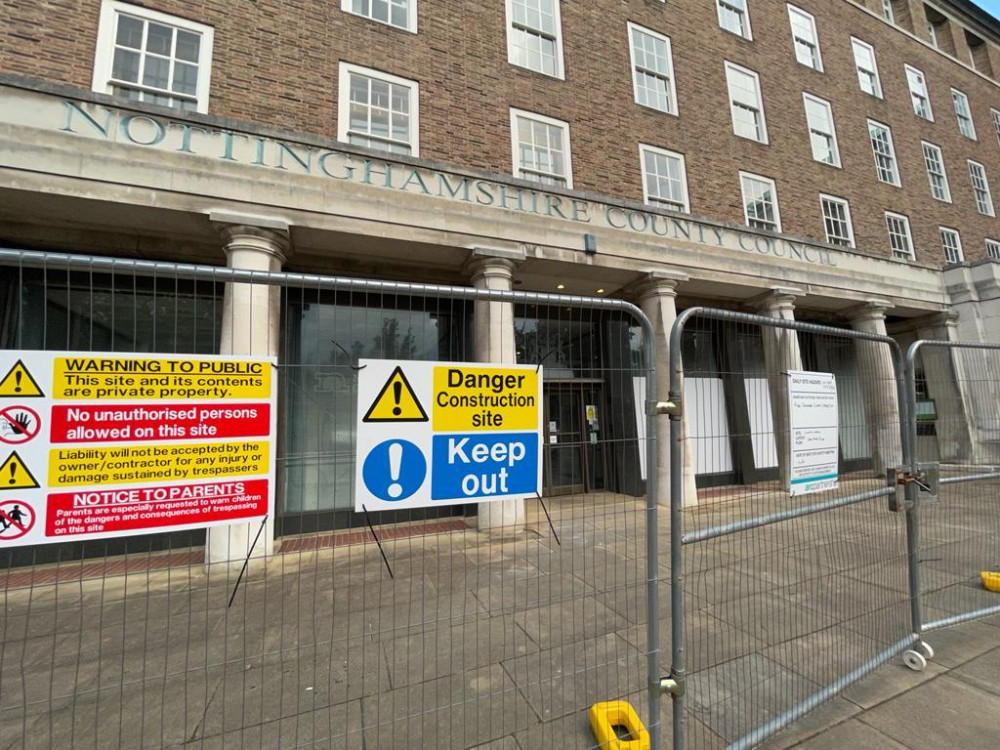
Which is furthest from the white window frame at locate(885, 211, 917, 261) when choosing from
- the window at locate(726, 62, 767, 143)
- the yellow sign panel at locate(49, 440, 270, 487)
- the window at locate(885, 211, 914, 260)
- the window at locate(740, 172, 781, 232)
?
the yellow sign panel at locate(49, 440, 270, 487)

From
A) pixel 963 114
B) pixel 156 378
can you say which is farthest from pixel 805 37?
pixel 156 378

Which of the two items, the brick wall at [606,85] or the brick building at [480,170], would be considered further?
the brick wall at [606,85]

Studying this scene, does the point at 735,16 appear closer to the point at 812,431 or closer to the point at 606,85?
the point at 606,85

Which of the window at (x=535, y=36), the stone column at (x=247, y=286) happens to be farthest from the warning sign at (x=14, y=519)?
the window at (x=535, y=36)

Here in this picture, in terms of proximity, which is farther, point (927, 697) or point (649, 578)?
point (927, 697)

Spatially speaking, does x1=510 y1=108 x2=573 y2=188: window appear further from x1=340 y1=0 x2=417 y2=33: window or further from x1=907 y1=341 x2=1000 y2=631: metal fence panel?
x1=907 y1=341 x2=1000 y2=631: metal fence panel

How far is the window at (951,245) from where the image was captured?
633 inches

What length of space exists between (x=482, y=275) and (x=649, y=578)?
639 cm

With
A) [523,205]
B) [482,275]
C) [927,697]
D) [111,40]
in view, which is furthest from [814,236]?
[111,40]

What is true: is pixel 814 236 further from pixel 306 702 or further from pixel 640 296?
pixel 306 702

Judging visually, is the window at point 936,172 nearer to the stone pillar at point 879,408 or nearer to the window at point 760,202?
Result: the window at point 760,202

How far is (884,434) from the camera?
3.59 m

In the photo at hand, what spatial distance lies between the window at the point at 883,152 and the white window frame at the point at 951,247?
115 inches

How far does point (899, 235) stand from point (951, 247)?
3.35 metres
